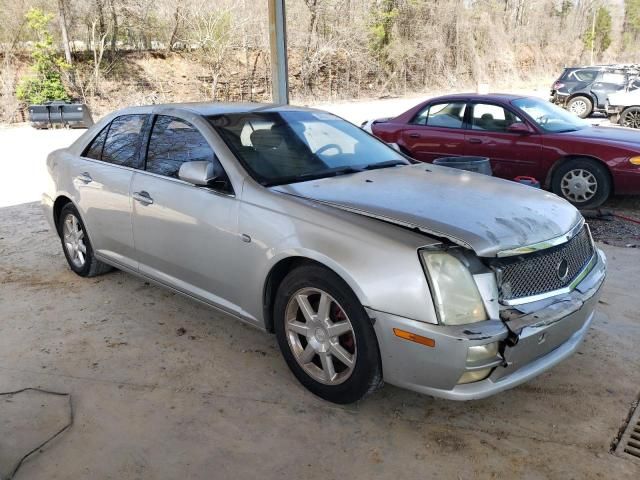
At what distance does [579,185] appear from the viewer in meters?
6.89

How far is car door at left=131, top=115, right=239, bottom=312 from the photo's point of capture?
10.9ft

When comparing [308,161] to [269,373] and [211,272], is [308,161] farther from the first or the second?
[269,373]

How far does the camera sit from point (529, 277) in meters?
2.65

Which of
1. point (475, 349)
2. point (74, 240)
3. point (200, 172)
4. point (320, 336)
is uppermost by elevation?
point (200, 172)

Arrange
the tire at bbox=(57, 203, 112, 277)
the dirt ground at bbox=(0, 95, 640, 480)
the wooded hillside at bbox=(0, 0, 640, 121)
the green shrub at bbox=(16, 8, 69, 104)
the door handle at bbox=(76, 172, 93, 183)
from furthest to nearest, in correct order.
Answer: the wooded hillside at bbox=(0, 0, 640, 121), the green shrub at bbox=(16, 8, 69, 104), the tire at bbox=(57, 203, 112, 277), the door handle at bbox=(76, 172, 93, 183), the dirt ground at bbox=(0, 95, 640, 480)

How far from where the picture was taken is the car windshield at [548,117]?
7218 mm

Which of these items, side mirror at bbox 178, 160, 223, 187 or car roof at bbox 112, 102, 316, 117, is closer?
side mirror at bbox 178, 160, 223, 187

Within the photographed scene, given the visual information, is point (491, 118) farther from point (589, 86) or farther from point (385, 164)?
point (589, 86)

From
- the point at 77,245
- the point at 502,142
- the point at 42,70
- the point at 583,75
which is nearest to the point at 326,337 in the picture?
the point at 77,245

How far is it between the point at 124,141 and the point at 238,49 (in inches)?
999

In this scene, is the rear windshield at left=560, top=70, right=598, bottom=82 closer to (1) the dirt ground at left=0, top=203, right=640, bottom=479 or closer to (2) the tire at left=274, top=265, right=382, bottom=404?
(1) the dirt ground at left=0, top=203, right=640, bottom=479

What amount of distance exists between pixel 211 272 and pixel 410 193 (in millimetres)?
1301

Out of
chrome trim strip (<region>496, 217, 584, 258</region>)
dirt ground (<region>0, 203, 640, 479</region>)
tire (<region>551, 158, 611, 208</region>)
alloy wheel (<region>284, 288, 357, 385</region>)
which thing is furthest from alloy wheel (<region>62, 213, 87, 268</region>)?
tire (<region>551, 158, 611, 208</region>)

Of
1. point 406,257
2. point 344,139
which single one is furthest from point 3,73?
point 406,257
